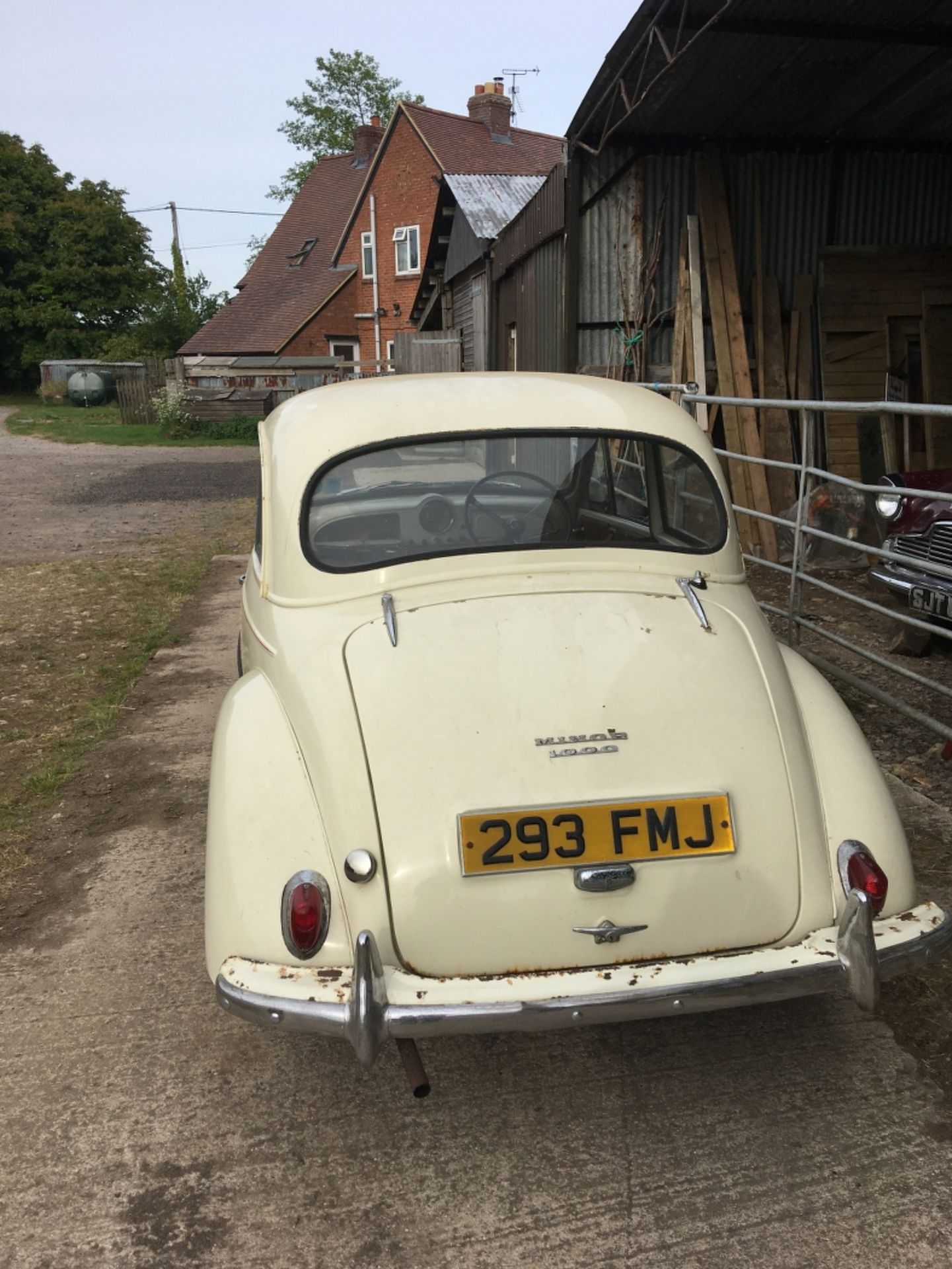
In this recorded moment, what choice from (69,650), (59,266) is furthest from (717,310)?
(59,266)

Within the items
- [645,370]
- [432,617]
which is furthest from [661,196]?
[432,617]

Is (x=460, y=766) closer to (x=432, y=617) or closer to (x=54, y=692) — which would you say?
(x=432, y=617)

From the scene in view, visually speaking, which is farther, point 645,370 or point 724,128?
point 645,370

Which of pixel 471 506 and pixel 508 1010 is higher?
pixel 471 506

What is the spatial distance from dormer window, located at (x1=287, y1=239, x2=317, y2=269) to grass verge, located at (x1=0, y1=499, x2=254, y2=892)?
28.6 m

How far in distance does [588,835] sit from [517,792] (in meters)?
0.20

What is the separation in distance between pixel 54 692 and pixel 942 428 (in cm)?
814

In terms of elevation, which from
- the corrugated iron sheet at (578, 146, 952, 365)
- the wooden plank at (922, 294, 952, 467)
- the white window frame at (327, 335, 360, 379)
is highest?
the white window frame at (327, 335, 360, 379)

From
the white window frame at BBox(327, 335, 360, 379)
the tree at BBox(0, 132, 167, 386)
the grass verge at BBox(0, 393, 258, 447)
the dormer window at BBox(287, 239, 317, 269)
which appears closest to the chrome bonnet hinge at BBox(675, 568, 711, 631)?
the grass verge at BBox(0, 393, 258, 447)

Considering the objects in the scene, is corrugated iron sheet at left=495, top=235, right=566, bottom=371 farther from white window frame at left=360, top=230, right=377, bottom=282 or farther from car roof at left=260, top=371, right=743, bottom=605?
white window frame at left=360, top=230, right=377, bottom=282

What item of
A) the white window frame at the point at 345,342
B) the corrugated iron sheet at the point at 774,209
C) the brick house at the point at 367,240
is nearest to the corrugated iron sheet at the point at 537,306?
the corrugated iron sheet at the point at 774,209

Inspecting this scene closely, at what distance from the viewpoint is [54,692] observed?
5891 millimetres

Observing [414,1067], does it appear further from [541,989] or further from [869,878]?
[869,878]

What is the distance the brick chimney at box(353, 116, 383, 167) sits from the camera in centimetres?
3697
